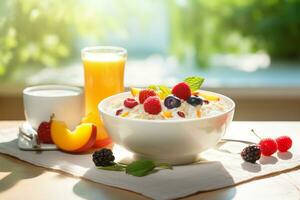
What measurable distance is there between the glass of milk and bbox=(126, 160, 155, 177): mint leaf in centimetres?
36

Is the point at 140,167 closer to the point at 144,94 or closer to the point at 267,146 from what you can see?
the point at 144,94

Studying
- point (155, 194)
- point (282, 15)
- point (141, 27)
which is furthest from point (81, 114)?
point (282, 15)

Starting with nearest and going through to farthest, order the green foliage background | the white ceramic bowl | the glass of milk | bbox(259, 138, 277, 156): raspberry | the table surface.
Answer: the table surface < the white ceramic bowl < bbox(259, 138, 277, 156): raspberry < the glass of milk < the green foliage background

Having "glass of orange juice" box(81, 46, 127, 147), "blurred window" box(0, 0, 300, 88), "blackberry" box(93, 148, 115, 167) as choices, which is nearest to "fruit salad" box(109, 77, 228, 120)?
A: "blackberry" box(93, 148, 115, 167)

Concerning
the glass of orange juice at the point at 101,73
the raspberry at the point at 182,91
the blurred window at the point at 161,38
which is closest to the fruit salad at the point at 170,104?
the raspberry at the point at 182,91

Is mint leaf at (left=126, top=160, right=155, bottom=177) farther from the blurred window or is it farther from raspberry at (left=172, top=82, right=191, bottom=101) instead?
the blurred window

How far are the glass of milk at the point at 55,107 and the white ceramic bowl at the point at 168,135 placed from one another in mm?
241

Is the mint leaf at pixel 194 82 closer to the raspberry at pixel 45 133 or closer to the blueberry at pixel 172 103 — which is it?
the blueberry at pixel 172 103

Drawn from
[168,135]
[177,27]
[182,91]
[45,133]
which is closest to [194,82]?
[182,91]

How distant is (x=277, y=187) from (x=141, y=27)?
6.87ft

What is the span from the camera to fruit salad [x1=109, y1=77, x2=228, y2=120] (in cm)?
141

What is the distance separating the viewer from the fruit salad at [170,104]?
4.62ft

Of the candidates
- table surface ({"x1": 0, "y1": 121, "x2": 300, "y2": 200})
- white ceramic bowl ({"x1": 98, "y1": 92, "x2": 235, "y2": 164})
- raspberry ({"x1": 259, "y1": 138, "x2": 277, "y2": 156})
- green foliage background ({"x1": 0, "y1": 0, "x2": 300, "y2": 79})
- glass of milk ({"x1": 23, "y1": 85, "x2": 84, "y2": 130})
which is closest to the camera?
table surface ({"x1": 0, "y1": 121, "x2": 300, "y2": 200})

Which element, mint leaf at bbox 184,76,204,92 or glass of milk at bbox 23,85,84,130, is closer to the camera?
mint leaf at bbox 184,76,204,92
